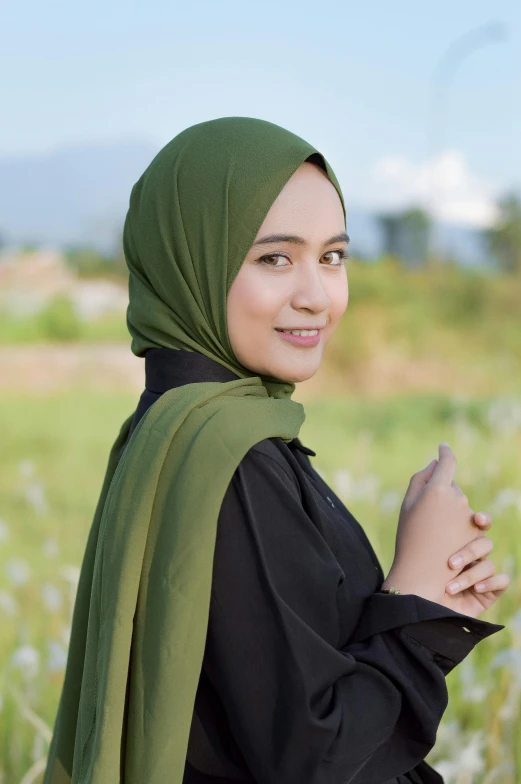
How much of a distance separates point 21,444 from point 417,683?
18.6ft

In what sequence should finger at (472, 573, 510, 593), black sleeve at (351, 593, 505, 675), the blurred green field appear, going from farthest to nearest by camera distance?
the blurred green field
finger at (472, 573, 510, 593)
black sleeve at (351, 593, 505, 675)

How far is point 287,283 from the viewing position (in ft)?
4.88

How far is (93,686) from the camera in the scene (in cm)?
150

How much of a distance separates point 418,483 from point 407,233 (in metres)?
14.7

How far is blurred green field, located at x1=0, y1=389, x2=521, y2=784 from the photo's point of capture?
2586 millimetres

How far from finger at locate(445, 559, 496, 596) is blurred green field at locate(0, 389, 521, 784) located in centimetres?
63

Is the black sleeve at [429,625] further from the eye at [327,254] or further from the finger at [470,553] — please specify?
the eye at [327,254]

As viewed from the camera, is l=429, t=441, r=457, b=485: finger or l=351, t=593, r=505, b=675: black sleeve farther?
l=429, t=441, r=457, b=485: finger

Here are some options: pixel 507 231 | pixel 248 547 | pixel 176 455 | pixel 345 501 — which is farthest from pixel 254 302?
pixel 507 231

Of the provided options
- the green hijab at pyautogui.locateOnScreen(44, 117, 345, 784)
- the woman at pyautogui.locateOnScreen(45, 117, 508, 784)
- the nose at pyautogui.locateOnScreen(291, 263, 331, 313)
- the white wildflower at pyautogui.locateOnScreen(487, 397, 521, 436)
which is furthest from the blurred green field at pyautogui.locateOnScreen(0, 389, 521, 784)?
the nose at pyautogui.locateOnScreen(291, 263, 331, 313)

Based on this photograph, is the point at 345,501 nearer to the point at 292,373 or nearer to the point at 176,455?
the point at 292,373

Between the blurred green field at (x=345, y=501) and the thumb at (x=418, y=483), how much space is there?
66 cm

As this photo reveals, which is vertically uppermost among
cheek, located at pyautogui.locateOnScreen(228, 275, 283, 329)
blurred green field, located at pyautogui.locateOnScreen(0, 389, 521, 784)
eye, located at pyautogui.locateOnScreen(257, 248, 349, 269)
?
eye, located at pyautogui.locateOnScreen(257, 248, 349, 269)

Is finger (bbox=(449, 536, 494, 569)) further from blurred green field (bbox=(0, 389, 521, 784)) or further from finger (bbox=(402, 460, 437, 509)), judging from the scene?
blurred green field (bbox=(0, 389, 521, 784))
